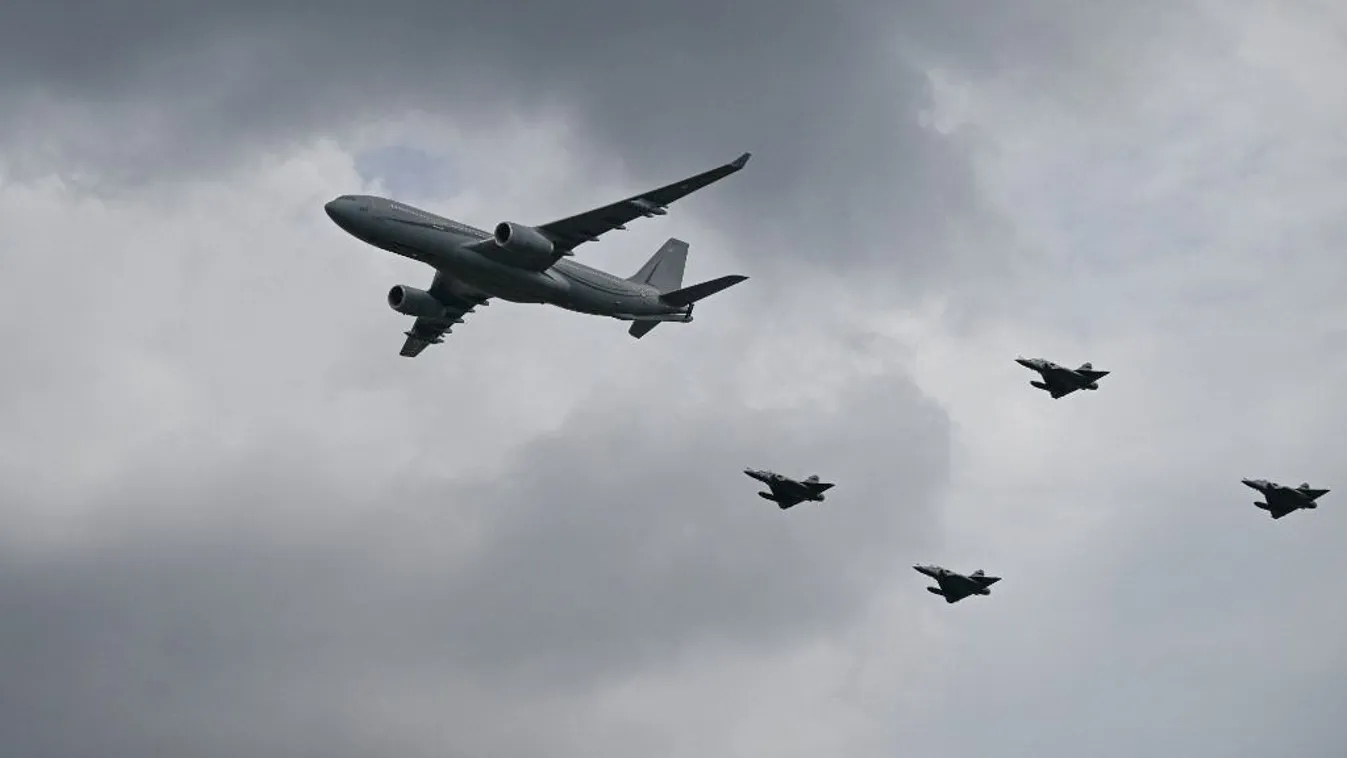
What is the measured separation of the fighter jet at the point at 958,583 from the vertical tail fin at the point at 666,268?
27407 mm

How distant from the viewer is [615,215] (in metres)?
84.8

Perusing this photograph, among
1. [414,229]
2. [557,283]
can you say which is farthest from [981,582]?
[414,229]

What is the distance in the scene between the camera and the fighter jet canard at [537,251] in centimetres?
8388

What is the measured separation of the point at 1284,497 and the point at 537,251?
4055 centimetres

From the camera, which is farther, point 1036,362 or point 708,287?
point 708,287

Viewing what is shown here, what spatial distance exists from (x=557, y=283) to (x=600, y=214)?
5004mm

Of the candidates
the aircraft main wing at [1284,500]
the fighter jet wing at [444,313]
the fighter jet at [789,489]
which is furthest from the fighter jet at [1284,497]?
the fighter jet wing at [444,313]

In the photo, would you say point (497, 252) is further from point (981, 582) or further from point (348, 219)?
point (981, 582)

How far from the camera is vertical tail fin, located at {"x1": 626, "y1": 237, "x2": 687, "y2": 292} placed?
331 ft

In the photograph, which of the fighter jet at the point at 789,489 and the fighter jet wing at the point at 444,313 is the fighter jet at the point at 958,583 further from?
the fighter jet wing at the point at 444,313

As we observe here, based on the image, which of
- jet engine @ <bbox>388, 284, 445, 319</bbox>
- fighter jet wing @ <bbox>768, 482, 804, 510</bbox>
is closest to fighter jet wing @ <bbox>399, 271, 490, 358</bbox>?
jet engine @ <bbox>388, 284, 445, 319</bbox>

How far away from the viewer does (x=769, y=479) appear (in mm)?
81062

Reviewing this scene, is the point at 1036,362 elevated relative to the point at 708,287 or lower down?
lower down

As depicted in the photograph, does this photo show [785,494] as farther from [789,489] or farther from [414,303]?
[414,303]
